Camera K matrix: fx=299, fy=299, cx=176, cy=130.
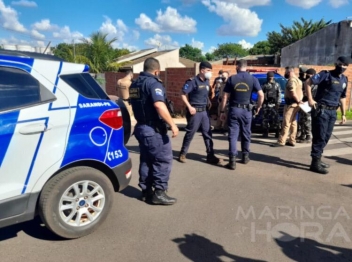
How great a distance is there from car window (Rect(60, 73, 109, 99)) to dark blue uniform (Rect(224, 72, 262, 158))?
2.65 meters

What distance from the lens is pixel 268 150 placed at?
6457 millimetres

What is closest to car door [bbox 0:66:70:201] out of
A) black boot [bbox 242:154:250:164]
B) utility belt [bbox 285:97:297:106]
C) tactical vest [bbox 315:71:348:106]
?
black boot [bbox 242:154:250:164]

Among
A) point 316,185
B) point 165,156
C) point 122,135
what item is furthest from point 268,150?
point 122,135

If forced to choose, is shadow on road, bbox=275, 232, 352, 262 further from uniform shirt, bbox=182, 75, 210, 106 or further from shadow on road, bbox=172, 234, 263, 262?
uniform shirt, bbox=182, 75, 210, 106

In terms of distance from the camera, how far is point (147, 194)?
387cm

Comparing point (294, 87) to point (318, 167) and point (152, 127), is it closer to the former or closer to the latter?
point (318, 167)

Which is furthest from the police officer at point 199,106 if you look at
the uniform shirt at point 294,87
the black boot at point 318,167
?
the uniform shirt at point 294,87

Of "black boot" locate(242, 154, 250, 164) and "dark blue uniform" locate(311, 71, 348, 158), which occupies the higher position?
"dark blue uniform" locate(311, 71, 348, 158)

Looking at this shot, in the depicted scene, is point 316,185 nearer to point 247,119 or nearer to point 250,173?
point 250,173

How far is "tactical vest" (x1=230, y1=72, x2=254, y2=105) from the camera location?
5.09 m

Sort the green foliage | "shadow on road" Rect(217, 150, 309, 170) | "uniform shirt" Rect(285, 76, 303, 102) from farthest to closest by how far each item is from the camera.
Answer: the green foliage → "uniform shirt" Rect(285, 76, 303, 102) → "shadow on road" Rect(217, 150, 309, 170)

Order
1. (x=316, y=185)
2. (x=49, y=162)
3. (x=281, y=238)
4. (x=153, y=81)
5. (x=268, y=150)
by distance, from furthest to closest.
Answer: (x=268, y=150), (x=316, y=185), (x=153, y=81), (x=281, y=238), (x=49, y=162)

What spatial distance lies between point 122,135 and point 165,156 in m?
0.66

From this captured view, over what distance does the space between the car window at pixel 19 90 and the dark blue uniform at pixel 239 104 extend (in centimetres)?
327
